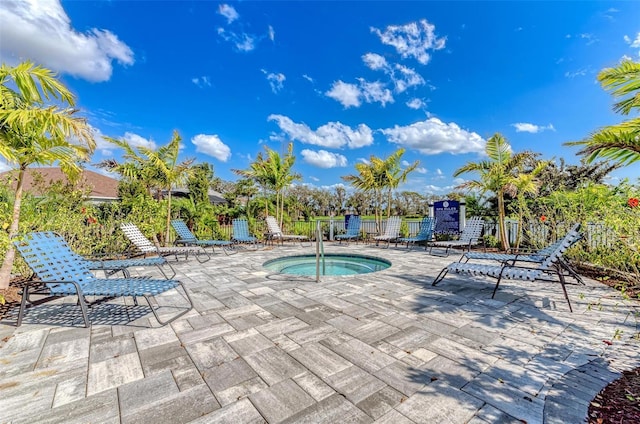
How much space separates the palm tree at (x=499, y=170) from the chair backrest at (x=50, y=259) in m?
9.55

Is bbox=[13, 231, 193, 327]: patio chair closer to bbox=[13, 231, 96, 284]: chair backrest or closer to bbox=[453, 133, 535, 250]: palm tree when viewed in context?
bbox=[13, 231, 96, 284]: chair backrest

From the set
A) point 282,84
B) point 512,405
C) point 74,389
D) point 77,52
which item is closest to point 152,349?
point 74,389

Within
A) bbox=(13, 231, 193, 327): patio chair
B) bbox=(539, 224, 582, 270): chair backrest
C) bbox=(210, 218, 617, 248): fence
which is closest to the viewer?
bbox=(13, 231, 193, 327): patio chair

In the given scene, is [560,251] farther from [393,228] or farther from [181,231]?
[181,231]

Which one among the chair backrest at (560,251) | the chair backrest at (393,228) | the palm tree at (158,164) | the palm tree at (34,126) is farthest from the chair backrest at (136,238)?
the chair backrest at (393,228)

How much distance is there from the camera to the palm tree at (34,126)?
11.7ft

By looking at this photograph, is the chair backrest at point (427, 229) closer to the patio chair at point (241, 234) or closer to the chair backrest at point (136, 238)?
the patio chair at point (241, 234)

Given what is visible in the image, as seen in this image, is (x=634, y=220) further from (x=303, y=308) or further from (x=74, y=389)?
(x=74, y=389)

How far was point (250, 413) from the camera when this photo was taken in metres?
1.65

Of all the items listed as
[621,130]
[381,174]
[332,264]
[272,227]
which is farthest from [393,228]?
[621,130]

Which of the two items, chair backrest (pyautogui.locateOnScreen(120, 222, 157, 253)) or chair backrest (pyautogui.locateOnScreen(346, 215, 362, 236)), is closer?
chair backrest (pyautogui.locateOnScreen(120, 222, 157, 253))

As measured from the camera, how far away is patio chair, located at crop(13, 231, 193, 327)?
9.39ft

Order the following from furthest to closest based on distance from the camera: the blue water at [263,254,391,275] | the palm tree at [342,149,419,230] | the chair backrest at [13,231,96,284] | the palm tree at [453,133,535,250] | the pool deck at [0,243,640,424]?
the palm tree at [342,149,419,230], the palm tree at [453,133,535,250], the blue water at [263,254,391,275], the chair backrest at [13,231,96,284], the pool deck at [0,243,640,424]

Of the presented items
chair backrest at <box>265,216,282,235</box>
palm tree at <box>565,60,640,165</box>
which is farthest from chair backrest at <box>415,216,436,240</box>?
palm tree at <box>565,60,640,165</box>
